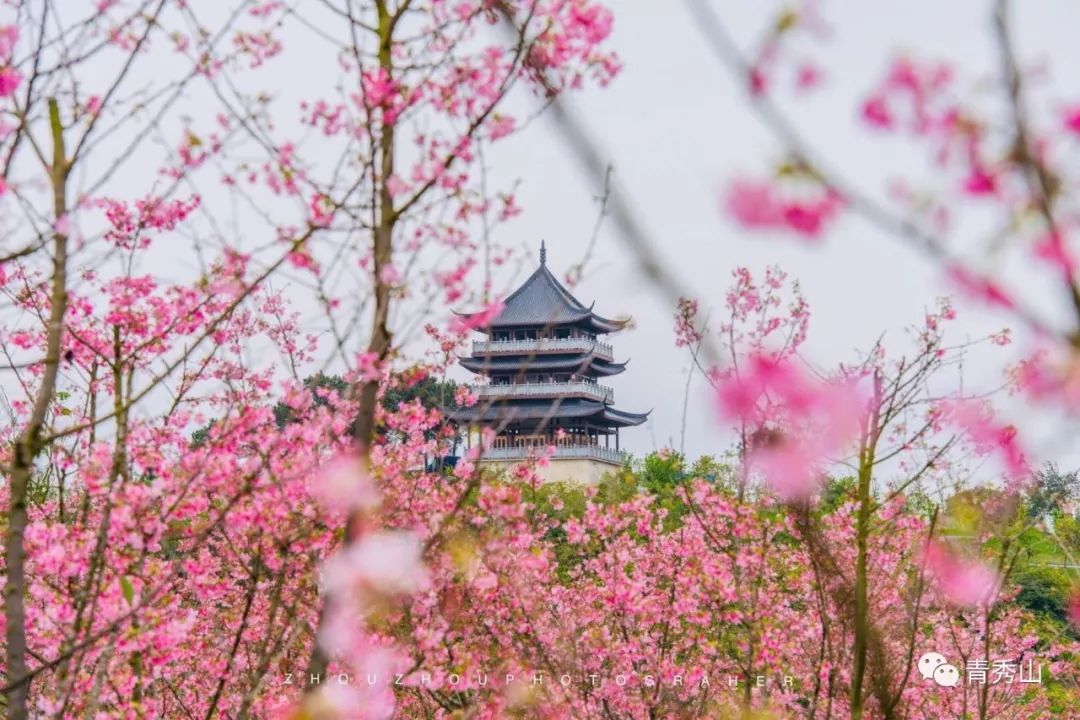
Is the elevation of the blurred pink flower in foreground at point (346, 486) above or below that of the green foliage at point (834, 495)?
below

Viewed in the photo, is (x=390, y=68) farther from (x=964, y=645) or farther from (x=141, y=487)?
(x=964, y=645)

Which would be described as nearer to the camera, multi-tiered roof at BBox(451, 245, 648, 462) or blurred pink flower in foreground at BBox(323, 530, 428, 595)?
blurred pink flower in foreground at BBox(323, 530, 428, 595)

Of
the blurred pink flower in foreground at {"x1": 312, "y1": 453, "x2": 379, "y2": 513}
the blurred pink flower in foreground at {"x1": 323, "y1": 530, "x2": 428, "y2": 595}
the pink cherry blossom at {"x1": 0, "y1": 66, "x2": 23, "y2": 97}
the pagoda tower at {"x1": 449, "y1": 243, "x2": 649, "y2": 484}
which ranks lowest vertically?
the blurred pink flower in foreground at {"x1": 323, "y1": 530, "x2": 428, "y2": 595}

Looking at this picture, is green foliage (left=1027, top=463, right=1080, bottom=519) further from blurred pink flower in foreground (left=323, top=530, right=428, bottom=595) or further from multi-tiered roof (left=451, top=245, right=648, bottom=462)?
multi-tiered roof (left=451, top=245, right=648, bottom=462)

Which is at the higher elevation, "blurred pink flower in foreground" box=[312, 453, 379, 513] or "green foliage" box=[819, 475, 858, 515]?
"green foliage" box=[819, 475, 858, 515]

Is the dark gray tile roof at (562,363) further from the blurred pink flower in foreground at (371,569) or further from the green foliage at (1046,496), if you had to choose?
the blurred pink flower in foreground at (371,569)

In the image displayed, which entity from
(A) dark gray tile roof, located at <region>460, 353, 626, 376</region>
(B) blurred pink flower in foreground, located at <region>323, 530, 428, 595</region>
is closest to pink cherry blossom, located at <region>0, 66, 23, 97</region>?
(B) blurred pink flower in foreground, located at <region>323, 530, 428, 595</region>

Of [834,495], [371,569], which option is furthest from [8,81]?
[834,495]

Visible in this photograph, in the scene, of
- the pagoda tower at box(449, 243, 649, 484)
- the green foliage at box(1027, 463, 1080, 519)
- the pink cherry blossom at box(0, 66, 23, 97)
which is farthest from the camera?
the pagoda tower at box(449, 243, 649, 484)

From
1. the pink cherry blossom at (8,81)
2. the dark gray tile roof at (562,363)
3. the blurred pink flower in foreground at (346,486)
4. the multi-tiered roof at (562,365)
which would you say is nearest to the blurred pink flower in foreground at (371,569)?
the blurred pink flower in foreground at (346,486)

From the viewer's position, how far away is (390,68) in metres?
4.40

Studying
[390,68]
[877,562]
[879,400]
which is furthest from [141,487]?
[877,562]

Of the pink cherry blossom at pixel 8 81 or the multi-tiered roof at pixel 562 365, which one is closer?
the pink cherry blossom at pixel 8 81

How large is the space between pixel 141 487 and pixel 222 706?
22.1 feet
